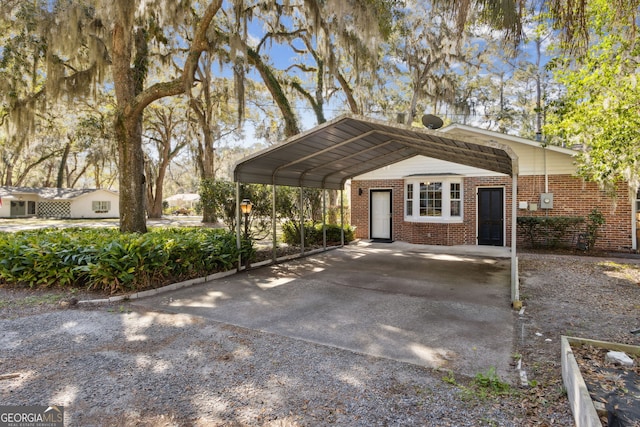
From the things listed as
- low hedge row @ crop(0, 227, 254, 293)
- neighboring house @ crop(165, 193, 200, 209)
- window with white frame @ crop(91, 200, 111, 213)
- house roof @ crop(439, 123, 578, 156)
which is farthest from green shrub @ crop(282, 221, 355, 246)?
neighboring house @ crop(165, 193, 200, 209)

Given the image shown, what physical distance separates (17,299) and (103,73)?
6.57 metres

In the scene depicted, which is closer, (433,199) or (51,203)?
(433,199)

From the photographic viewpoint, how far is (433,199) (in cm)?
1164

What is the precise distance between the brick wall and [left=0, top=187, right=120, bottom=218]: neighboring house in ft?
92.8

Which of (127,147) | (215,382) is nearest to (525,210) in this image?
(215,382)

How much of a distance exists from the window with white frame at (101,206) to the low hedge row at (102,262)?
28341 millimetres

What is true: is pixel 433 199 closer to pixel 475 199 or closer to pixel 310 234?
pixel 475 199

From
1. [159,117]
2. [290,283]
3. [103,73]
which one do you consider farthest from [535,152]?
[159,117]

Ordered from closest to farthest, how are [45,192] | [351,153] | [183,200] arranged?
[351,153]
[45,192]
[183,200]

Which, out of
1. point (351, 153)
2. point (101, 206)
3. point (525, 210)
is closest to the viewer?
point (351, 153)

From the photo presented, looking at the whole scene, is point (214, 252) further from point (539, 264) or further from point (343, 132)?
point (539, 264)

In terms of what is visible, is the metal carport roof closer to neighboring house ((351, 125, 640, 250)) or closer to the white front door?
neighboring house ((351, 125, 640, 250))

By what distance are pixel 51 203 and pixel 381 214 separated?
3064 centimetres

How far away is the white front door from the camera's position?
12727mm
